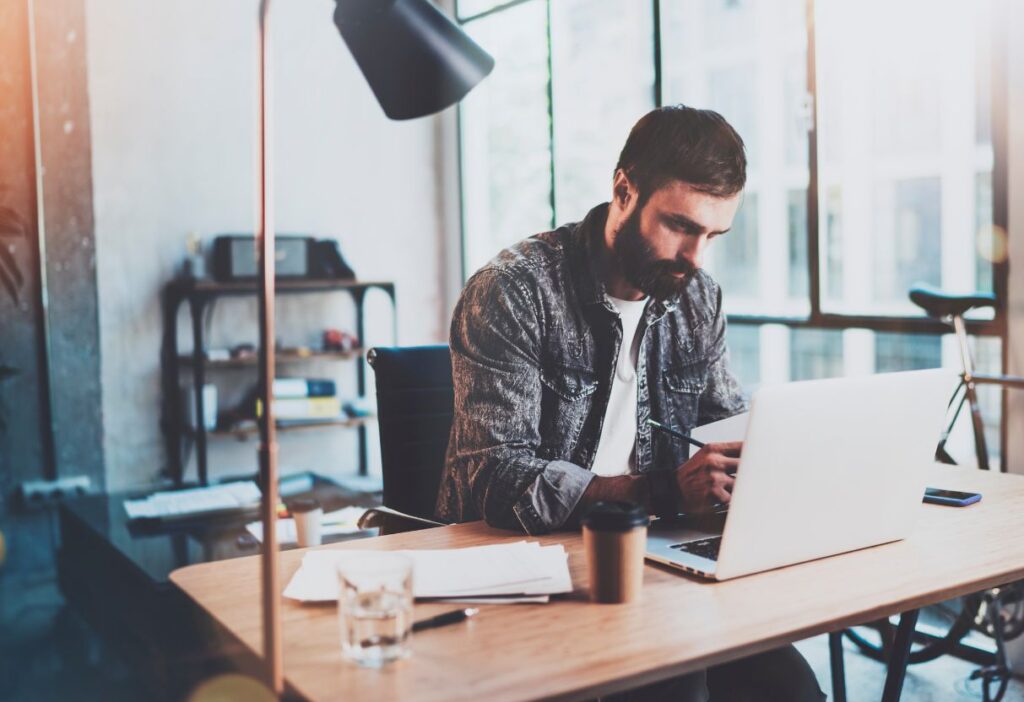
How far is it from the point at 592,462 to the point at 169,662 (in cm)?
119

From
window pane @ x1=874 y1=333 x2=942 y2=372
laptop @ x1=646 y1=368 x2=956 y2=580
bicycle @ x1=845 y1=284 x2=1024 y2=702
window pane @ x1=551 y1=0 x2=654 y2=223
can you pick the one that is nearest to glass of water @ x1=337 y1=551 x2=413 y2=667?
laptop @ x1=646 y1=368 x2=956 y2=580

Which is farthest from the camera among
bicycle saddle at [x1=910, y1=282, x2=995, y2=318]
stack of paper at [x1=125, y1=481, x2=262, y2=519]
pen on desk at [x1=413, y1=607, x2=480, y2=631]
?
stack of paper at [x1=125, y1=481, x2=262, y2=519]

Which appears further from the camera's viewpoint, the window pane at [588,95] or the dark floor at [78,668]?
the window pane at [588,95]

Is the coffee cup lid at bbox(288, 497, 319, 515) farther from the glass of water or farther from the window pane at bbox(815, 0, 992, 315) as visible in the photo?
the window pane at bbox(815, 0, 992, 315)

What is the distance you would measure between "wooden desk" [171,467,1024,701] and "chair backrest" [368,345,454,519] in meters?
0.50

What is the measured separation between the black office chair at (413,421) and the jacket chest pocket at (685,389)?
0.43 metres

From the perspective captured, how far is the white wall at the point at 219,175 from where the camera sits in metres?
4.41

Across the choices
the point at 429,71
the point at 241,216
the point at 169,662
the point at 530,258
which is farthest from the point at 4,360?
the point at 429,71

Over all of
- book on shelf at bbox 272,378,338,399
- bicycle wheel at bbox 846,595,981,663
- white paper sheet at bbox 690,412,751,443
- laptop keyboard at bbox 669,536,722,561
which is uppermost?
white paper sheet at bbox 690,412,751,443

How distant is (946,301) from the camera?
108 inches

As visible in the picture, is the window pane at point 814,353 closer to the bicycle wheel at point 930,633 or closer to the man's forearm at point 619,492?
the bicycle wheel at point 930,633

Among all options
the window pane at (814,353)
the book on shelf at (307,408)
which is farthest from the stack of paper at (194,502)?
the window pane at (814,353)

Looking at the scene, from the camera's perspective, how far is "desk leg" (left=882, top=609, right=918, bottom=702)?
1.50 m

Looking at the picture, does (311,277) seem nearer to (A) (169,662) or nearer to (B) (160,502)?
(B) (160,502)
